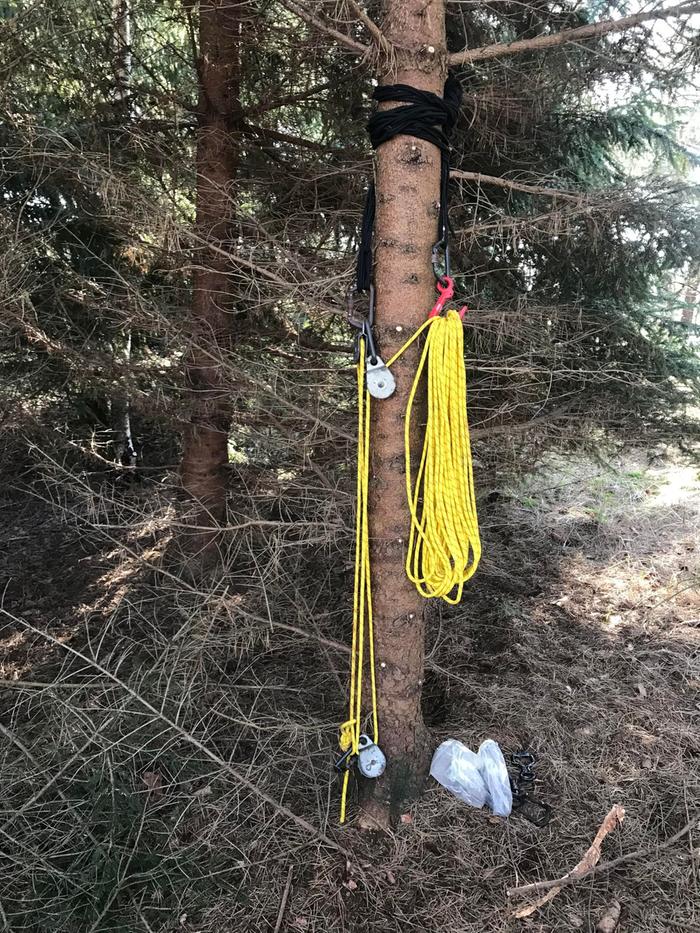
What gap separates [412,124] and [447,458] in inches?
44.4

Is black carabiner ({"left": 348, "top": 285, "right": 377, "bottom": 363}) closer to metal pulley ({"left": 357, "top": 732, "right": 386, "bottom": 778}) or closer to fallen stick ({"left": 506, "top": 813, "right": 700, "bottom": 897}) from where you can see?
metal pulley ({"left": 357, "top": 732, "right": 386, "bottom": 778})

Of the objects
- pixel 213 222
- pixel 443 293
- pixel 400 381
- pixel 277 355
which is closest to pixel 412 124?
pixel 443 293

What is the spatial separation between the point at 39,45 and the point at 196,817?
144 inches

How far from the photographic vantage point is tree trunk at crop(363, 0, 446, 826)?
2.06 metres

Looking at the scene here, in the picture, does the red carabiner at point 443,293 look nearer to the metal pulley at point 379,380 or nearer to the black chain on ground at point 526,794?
the metal pulley at point 379,380

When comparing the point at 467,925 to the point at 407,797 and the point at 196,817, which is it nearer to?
the point at 407,797

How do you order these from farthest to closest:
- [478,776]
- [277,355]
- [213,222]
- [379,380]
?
[277,355], [213,222], [478,776], [379,380]

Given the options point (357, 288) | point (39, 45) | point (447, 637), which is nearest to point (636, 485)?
point (447, 637)

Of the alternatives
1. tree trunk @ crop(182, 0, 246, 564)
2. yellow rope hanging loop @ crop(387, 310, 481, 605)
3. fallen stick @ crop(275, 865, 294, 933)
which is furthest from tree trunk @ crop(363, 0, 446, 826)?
tree trunk @ crop(182, 0, 246, 564)

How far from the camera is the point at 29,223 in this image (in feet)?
12.2

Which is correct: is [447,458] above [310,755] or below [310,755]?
above

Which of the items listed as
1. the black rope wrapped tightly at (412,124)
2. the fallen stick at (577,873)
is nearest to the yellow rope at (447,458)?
the black rope wrapped tightly at (412,124)

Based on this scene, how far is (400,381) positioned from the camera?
2.19 m

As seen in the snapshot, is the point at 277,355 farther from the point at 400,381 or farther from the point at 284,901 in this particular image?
the point at 284,901
